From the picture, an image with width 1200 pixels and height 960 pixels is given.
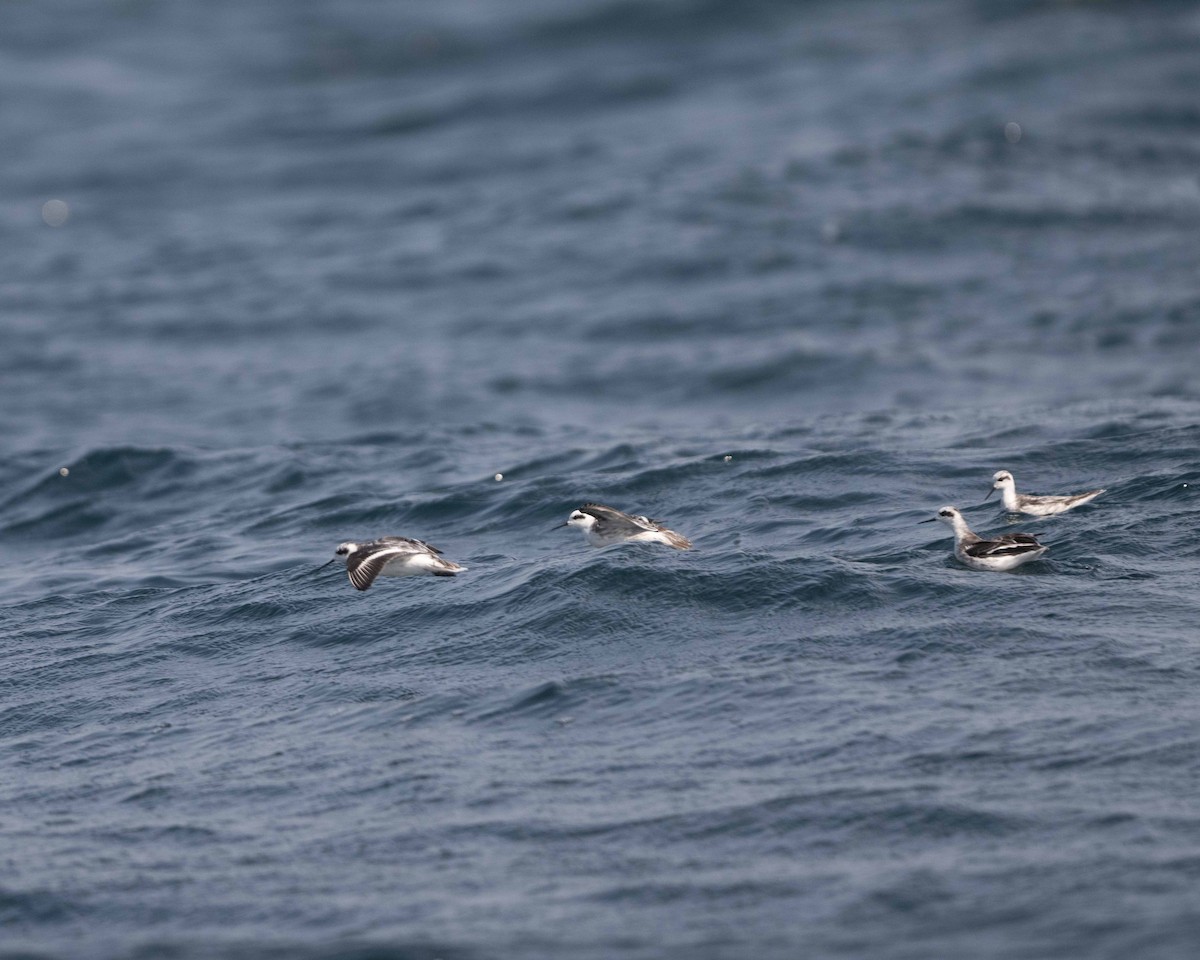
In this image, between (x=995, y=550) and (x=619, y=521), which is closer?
(x=995, y=550)

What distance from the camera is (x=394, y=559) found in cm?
1797

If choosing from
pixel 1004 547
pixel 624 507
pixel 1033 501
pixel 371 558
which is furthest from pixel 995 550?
pixel 371 558

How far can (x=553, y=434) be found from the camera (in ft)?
92.7

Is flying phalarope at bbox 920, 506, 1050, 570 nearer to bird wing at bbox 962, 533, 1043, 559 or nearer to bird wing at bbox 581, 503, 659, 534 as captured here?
bird wing at bbox 962, 533, 1043, 559

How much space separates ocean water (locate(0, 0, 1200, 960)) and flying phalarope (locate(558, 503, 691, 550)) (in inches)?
13.8

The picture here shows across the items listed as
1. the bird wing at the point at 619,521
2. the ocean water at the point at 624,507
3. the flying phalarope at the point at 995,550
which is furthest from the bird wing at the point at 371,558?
the flying phalarope at the point at 995,550

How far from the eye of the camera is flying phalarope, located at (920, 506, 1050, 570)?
16547 millimetres

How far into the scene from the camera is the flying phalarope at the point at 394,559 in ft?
58.3

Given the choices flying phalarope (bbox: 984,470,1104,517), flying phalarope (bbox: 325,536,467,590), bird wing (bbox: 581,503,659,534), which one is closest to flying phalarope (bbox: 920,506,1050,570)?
flying phalarope (bbox: 984,470,1104,517)

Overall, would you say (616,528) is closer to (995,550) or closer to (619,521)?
(619,521)

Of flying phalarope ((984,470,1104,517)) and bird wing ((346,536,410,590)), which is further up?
bird wing ((346,536,410,590))

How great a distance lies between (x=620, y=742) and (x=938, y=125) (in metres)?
37.2

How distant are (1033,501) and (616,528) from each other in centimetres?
499

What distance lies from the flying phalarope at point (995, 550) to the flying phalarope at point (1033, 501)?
156 cm
